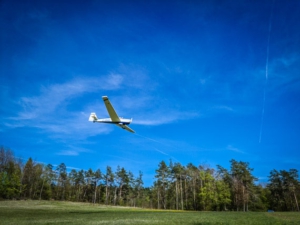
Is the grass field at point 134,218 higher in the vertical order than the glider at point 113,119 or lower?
lower

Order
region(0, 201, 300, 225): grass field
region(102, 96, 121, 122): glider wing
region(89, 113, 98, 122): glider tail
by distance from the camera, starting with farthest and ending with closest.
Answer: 1. region(89, 113, 98, 122): glider tail
2. region(102, 96, 121, 122): glider wing
3. region(0, 201, 300, 225): grass field

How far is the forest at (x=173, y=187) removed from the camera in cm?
6919

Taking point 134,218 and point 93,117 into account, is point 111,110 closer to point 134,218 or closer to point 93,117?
point 93,117

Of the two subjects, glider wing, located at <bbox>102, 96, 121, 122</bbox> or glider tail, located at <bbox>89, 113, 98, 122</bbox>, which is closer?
glider wing, located at <bbox>102, 96, 121, 122</bbox>

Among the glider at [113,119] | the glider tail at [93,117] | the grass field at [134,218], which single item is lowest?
the grass field at [134,218]

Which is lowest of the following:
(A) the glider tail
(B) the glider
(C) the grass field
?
(C) the grass field

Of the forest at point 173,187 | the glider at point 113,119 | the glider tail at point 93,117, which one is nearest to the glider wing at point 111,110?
the glider at point 113,119

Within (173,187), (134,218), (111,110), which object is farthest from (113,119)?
(173,187)

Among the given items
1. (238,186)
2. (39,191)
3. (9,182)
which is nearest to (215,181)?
(238,186)

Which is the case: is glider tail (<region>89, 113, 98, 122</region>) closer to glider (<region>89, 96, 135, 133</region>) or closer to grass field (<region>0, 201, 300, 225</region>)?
glider (<region>89, 96, 135, 133</region>)

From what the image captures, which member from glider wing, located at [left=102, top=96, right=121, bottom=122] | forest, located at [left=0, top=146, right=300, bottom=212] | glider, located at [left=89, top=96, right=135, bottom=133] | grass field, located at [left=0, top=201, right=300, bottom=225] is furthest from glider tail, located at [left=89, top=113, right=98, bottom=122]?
forest, located at [left=0, top=146, right=300, bottom=212]

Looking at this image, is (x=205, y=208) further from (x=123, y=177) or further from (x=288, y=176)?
(x=123, y=177)

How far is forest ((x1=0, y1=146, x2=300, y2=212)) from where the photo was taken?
69.2m

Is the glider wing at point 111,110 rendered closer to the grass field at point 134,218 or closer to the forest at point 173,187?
the grass field at point 134,218
